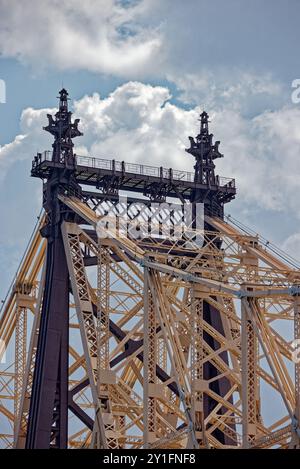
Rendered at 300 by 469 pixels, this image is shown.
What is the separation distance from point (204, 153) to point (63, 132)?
997 cm

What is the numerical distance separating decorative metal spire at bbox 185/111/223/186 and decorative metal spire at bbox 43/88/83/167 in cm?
842

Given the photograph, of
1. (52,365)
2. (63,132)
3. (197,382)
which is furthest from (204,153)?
(197,382)

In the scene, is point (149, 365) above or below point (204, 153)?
below

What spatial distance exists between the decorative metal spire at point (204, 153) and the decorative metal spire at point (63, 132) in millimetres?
8425

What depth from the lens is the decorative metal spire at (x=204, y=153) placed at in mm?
116481

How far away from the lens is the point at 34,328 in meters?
112

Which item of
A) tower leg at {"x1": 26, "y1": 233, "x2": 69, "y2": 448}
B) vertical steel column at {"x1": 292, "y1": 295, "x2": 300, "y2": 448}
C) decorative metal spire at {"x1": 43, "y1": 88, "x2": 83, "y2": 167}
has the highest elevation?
decorative metal spire at {"x1": 43, "y1": 88, "x2": 83, "y2": 167}

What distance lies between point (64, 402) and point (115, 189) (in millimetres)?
14469

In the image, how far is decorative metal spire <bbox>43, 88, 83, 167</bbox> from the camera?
368ft

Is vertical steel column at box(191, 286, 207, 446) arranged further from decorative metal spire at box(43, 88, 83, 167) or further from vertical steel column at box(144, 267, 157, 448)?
decorative metal spire at box(43, 88, 83, 167)

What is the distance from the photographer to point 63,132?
11325cm

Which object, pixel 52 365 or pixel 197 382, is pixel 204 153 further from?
pixel 197 382
